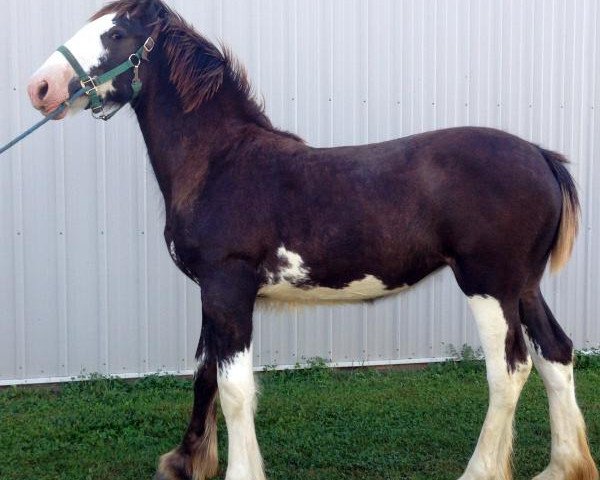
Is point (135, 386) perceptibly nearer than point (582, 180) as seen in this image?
Yes

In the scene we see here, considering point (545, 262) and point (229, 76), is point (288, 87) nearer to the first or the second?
point (229, 76)

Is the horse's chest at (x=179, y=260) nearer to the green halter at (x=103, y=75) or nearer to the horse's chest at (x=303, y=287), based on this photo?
the horse's chest at (x=303, y=287)

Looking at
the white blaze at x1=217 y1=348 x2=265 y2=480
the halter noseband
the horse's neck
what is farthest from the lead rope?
the white blaze at x1=217 y1=348 x2=265 y2=480

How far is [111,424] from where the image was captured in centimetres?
430

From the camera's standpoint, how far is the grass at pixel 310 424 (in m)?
3.64

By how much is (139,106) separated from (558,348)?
233 cm

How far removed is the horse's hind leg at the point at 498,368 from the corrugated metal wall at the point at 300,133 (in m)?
2.42

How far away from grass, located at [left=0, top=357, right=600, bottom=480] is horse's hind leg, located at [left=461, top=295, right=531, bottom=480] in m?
0.42

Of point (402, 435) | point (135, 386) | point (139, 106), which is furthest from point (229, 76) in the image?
point (135, 386)

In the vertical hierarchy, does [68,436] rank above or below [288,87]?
below

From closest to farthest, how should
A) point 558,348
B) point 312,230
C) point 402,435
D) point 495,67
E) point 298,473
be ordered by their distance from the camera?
point 312,230
point 558,348
point 298,473
point 402,435
point 495,67

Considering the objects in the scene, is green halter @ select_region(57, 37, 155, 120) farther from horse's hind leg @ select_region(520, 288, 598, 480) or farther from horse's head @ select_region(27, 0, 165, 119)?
horse's hind leg @ select_region(520, 288, 598, 480)

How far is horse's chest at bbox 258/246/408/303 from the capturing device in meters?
3.14

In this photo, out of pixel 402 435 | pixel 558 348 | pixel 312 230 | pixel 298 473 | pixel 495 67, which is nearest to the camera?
pixel 312 230
